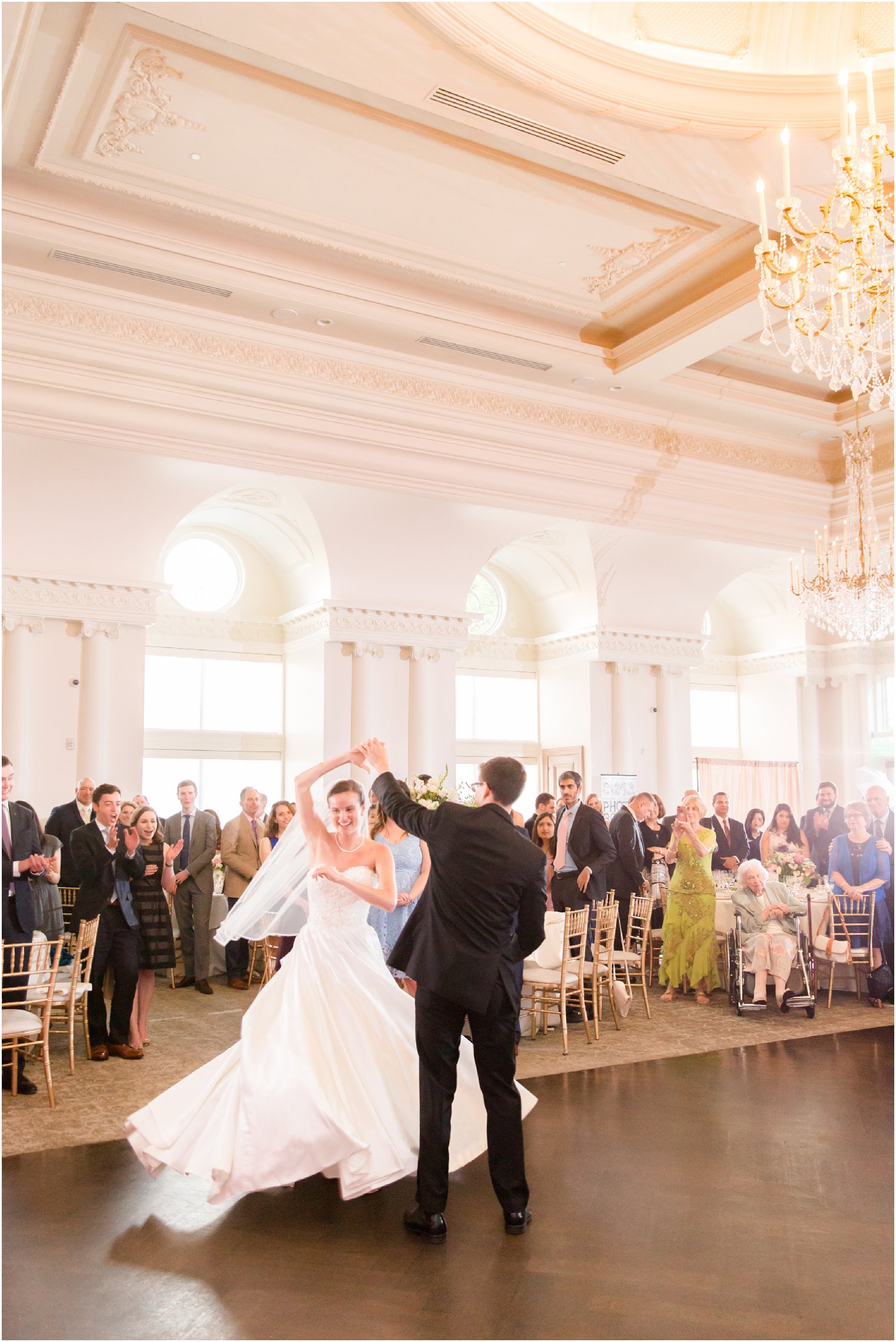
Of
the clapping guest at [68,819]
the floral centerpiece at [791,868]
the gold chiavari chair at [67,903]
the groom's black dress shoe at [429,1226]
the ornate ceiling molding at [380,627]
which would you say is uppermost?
the ornate ceiling molding at [380,627]

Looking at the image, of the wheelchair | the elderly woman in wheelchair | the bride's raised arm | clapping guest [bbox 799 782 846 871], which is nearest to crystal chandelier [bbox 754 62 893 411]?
the bride's raised arm

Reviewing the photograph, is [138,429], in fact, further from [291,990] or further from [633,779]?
[633,779]

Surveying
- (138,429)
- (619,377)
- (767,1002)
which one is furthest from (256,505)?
(767,1002)

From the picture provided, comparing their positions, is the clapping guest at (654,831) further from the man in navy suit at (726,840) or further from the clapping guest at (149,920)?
the clapping guest at (149,920)

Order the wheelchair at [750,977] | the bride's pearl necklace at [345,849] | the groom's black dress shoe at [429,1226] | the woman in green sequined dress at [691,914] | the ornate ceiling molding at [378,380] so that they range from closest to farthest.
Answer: the groom's black dress shoe at [429,1226] → the bride's pearl necklace at [345,849] → the wheelchair at [750,977] → the woman in green sequined dress at [691,914] → the ornate ceiling molding at [378,380]

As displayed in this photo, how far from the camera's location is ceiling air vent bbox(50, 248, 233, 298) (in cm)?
902

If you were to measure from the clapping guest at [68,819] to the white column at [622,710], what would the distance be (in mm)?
7973

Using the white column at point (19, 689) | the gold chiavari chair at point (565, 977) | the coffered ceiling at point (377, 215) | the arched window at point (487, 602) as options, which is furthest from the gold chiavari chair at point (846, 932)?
the arched window at point (487, 602)

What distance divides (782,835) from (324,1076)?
24.6ft

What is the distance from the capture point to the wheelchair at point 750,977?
8.85 m

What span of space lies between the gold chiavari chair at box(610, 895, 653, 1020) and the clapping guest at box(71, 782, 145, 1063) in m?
3.72

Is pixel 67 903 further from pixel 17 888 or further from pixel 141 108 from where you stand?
pixel 141 108

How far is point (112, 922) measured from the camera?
284 inches

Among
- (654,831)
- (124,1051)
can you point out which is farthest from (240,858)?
(654,831)
